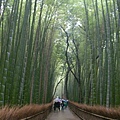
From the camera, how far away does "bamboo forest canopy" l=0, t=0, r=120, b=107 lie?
Result: 19.3ft

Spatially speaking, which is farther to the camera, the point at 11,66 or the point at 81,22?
the point at 81,22

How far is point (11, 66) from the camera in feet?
17.1

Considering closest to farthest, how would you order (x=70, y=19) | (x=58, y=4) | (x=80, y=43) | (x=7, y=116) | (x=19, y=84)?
(x=7, y=116), (x=19, y=84), (x=58, y=4), (x=70, y=19), (x=80, y=43)

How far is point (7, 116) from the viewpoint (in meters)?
2.92

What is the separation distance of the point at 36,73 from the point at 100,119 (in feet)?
14.5

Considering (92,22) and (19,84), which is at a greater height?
(92,22)

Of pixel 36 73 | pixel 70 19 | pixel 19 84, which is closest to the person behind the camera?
pixel 19 84

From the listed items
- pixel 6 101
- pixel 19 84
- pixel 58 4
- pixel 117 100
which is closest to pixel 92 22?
pixel 58 4

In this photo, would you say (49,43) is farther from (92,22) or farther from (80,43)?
(80,43)

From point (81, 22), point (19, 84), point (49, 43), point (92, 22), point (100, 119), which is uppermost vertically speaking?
point (81, 22)

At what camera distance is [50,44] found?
1156 cm

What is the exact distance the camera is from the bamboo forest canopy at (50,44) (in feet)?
19.3

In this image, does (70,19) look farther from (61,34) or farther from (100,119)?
(100,119)

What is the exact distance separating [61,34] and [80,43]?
1.50 metres
